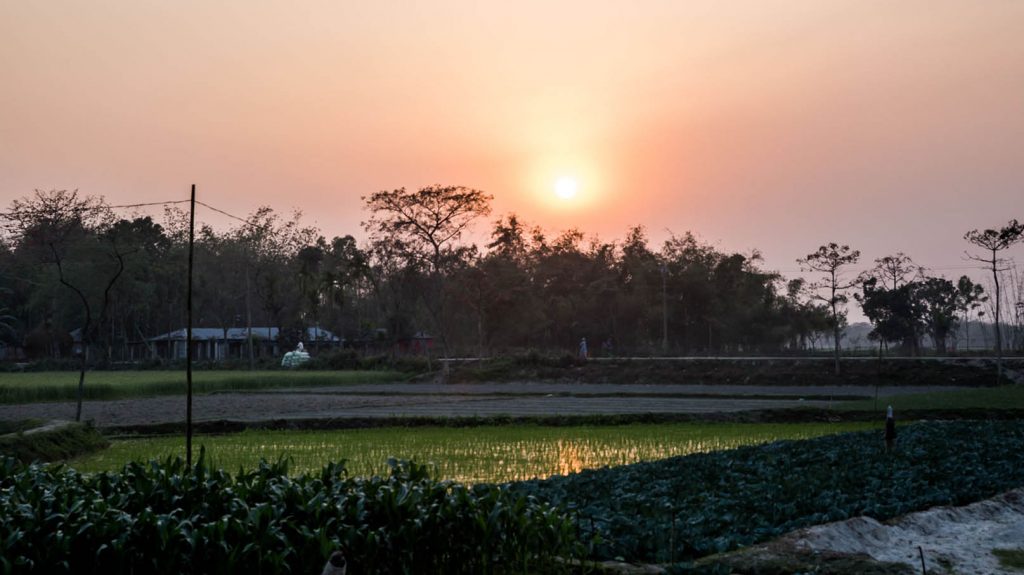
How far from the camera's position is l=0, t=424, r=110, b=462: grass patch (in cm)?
1828

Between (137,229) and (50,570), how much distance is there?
88.5m

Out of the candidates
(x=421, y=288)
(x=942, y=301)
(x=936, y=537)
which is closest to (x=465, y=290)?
(x=421, y=288)

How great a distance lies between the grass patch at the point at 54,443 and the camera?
1828 centimetres

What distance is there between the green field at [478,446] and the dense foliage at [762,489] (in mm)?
3097

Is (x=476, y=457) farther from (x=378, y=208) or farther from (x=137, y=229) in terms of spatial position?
(x=137, y=229)

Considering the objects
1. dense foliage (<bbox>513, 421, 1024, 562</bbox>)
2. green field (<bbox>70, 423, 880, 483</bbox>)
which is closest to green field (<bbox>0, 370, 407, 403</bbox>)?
green field (<bbox>70, 423, 880, 483</bbox>)

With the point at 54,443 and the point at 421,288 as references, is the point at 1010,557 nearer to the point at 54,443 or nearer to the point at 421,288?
the point at 54,443

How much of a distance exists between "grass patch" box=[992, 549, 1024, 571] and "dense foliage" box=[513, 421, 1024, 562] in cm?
112

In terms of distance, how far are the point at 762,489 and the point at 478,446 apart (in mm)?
10437

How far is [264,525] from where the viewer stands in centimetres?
652

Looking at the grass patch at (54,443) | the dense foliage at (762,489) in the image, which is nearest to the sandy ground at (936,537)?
the dense foliage at (762,489)

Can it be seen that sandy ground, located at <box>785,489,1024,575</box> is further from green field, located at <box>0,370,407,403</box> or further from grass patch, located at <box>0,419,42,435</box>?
green field, located at <box>0,370,407,403</box>

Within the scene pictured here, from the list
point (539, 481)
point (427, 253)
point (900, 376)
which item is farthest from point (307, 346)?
point (539, 481)

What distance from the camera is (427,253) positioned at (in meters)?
73.4
